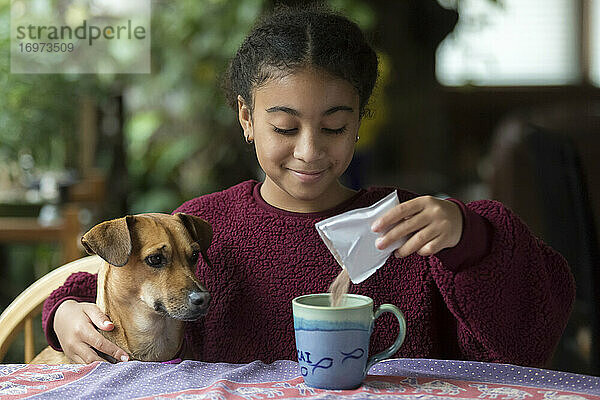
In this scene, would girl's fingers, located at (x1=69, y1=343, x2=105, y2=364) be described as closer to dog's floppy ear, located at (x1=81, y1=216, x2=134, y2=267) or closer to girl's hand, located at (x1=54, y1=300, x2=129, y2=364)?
girl's hand, located at (x1=54, y1=300, x2=129, y2=364)

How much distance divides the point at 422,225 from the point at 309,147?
20 cm

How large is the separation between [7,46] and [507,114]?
4053 millimetres

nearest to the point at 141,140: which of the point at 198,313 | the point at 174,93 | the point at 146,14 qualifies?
the point at 174,93

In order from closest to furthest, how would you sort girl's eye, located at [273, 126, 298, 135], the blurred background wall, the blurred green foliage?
girl's eye, located at [273, 126, 298, 135] < the blurred background wall < the blurred green foliage

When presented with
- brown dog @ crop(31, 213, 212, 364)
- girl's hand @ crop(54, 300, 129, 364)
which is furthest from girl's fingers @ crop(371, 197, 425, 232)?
girl's hand @ crop(54, 300, 129, 364)

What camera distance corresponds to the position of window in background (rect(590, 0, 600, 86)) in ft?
19.0

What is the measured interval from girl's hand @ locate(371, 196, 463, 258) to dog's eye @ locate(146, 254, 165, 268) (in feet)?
0.91

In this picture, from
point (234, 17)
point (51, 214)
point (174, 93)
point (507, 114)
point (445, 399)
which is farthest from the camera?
point (507, 114)

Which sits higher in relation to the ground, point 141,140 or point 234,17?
point 234,17

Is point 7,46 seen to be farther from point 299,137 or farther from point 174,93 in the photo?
point 299,137

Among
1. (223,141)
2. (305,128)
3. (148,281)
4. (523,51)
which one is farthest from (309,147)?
(523,51)

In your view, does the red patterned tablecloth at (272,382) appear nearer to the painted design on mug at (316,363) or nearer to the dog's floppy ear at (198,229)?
the painted design on mug at (316,363)

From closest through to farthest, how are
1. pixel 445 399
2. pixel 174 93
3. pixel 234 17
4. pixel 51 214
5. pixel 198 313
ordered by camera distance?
pixel 445 399
pixel 198 313
pixel 51 214
pixel 234 17
pixel 174 93

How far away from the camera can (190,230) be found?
1018mm
